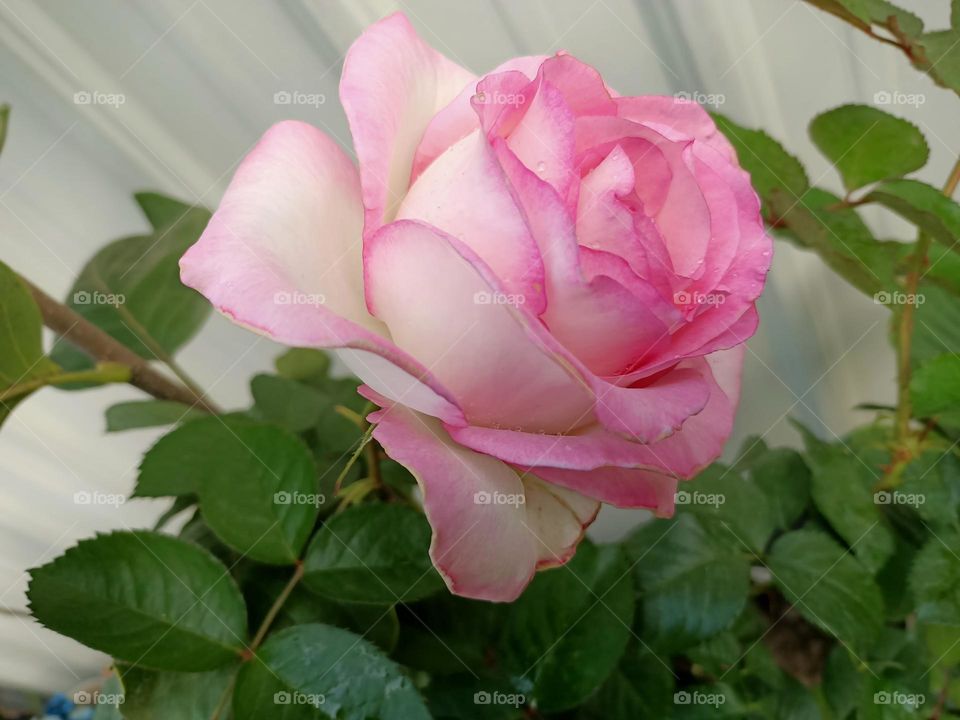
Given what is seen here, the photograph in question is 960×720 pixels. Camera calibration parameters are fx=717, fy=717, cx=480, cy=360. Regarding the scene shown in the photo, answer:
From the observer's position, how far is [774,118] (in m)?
0.54

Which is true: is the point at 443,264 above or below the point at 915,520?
above

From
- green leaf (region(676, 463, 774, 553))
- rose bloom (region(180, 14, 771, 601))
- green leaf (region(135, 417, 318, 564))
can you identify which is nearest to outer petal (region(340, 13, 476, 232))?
rose bloom (region(180, 14, 771, 601))

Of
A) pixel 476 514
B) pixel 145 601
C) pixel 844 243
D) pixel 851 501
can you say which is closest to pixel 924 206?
pixel 844 243

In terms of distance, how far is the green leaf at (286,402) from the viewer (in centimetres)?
40

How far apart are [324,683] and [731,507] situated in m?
0.23

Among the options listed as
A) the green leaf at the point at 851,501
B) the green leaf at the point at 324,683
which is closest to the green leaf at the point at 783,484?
the green leaf at the point at 851,501

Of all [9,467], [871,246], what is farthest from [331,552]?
[9,467]

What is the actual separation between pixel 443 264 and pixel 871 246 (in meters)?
0.23

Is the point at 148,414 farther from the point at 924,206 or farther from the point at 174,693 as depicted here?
the point at 924,206

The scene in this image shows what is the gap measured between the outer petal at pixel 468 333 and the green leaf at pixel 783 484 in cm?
24

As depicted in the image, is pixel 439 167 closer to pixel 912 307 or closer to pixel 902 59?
pixel 912 307

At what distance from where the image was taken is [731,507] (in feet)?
1.25

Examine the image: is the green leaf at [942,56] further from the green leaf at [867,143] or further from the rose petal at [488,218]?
the rose petal at [488,218]

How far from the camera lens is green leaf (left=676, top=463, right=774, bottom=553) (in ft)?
1.22
